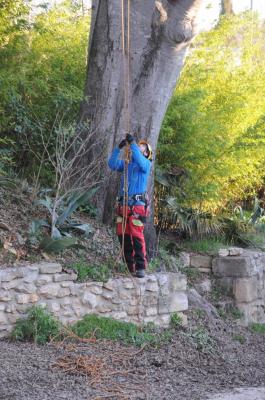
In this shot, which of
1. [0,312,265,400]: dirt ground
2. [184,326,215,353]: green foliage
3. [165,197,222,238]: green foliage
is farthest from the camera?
[165,197,222,238]: green foliage

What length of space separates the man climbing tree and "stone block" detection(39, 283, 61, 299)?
1.18 meters

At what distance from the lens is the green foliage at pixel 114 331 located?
7.74 metres

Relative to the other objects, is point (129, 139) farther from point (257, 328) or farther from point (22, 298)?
point (257, 328)

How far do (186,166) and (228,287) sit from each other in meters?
2.25

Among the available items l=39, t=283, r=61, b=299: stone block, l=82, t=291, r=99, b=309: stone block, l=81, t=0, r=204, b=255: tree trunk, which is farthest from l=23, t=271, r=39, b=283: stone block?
l=81, t=0, r=204, b=255: tree trunk

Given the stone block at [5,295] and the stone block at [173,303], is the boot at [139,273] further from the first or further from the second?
the stone block at [5,295]

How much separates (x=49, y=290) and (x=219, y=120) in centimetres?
605

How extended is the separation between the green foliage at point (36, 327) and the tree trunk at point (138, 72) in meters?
2.79

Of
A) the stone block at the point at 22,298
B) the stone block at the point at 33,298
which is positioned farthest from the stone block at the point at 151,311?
the stone block at the point at 22,298

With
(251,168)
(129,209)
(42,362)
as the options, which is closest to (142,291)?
(129,209)

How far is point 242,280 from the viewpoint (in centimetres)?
1098

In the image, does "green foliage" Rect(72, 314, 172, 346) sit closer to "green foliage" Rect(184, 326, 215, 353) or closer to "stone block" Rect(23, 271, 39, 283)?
"green foliage" Rect(184, 326, 215, 353)

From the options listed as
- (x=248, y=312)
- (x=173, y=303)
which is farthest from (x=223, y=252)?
(x=173, y=303)

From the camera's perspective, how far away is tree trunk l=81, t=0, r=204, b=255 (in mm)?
9992
